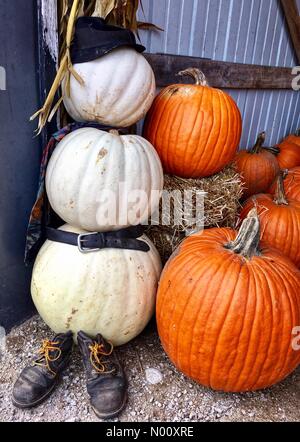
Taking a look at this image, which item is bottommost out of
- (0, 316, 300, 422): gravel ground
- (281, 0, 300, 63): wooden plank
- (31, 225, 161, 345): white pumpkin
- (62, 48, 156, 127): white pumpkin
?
(0, 316, 300, 422): gravel ground

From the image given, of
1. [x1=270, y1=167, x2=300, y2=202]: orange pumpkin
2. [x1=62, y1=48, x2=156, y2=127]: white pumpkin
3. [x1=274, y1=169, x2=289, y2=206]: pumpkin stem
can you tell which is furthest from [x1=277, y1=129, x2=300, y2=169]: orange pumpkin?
[x1=62, y1=48, x2=156, y2=127]: white pumpkin

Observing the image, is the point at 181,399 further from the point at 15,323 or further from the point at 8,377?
the point at 15,323

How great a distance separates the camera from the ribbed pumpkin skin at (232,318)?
4.16 feet

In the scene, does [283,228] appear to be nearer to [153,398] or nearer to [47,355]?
[153,398]

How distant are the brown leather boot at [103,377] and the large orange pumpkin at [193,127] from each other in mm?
912

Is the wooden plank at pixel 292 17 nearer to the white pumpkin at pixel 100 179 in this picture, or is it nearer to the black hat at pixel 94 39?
the black hat at pixel 94 39

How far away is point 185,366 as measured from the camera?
1386 millimetres

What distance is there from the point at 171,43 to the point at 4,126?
53.1 inches

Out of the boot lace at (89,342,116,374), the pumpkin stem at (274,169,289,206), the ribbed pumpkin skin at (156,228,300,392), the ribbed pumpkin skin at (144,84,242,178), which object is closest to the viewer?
the ribbed pumpkin skin at (156,228,300,392)

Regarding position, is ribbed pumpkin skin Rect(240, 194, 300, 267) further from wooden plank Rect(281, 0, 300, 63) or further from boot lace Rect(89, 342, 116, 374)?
wooden plank Rect(281, 0, 300, 63)

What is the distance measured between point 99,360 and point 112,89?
1.02 metres

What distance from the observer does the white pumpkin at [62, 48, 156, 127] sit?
1.45m

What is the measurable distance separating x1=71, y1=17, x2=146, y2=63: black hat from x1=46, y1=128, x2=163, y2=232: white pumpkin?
285 millimetres

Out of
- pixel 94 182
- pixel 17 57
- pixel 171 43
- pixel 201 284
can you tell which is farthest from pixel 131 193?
pixel 171 43
